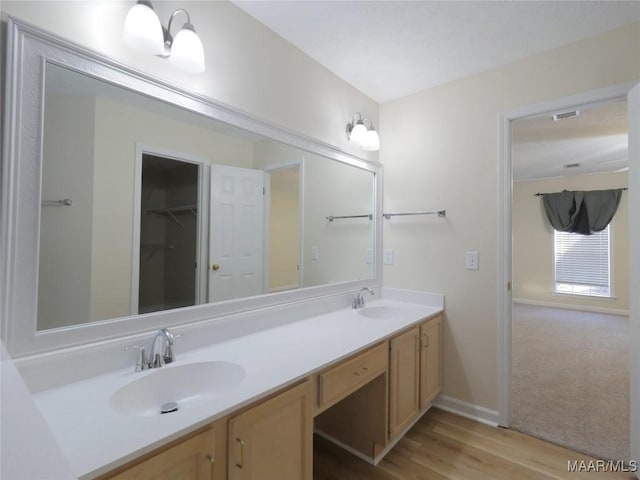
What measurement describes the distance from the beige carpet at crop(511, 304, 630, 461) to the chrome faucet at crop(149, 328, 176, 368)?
2215 millimetres

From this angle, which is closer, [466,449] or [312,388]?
[312,388]

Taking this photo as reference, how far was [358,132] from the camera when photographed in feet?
7.30

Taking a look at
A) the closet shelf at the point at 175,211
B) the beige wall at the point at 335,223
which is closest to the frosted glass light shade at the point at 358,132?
the beige wall at the point at 335,223

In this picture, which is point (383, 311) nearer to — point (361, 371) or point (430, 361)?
point (430, 361)

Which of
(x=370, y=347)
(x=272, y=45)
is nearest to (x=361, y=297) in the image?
(x=370, y=347)

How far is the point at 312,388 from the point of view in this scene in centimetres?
119

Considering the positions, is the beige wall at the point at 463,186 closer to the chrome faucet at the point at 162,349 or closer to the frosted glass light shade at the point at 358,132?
the frosted glass light shade at the point at 358,132

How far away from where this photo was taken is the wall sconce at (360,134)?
2225mm

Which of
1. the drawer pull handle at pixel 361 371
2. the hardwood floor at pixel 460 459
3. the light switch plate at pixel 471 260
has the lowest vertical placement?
Answer: the hardwood floor at pixel 460 459

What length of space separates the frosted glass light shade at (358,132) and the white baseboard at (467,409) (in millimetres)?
2039

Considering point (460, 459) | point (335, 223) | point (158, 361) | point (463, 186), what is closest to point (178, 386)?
point (158, 361)

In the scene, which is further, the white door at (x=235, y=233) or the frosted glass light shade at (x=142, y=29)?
the white door at (x=235, y=233)

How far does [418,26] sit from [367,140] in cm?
77

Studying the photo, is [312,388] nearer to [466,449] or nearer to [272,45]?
[466,449]
